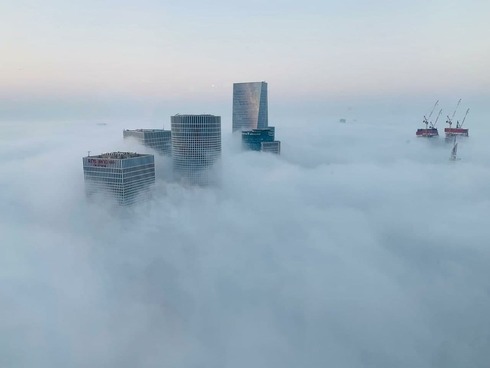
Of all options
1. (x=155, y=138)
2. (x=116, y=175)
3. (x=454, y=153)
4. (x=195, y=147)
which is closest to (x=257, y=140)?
(x=195, y=147)

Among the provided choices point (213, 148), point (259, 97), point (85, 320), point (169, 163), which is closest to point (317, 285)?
point (85, 320)

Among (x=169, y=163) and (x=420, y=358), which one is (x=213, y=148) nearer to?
(x=169, y=163)

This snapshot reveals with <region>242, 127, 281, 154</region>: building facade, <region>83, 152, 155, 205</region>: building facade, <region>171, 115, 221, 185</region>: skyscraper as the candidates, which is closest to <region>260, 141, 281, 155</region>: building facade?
<region>242, 127, 281, 154</region>: building facade

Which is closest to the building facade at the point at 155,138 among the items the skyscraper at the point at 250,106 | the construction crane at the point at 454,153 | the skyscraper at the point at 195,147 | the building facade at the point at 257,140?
the skyscraper at the point at 195,147

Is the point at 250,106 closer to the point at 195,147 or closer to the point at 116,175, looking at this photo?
the point at 195,147

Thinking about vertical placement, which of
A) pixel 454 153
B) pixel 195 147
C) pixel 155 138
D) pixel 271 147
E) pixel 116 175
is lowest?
pixel 116 175

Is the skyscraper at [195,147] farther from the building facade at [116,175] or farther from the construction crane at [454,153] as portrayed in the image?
the construction crane at [454,153]
